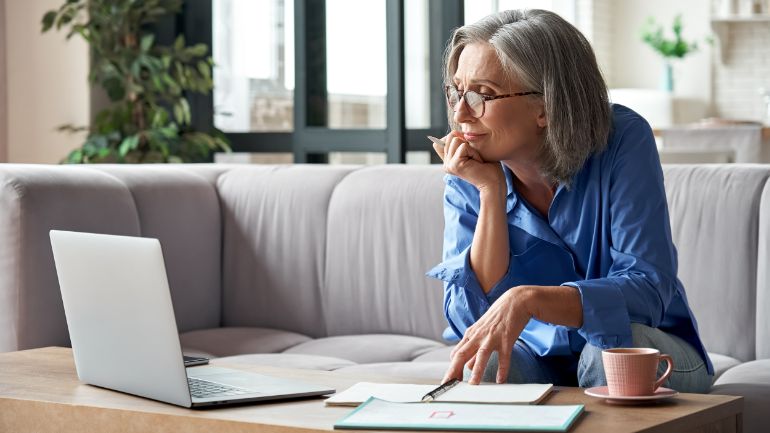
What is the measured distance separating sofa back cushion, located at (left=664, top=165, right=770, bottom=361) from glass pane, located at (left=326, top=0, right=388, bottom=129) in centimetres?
230

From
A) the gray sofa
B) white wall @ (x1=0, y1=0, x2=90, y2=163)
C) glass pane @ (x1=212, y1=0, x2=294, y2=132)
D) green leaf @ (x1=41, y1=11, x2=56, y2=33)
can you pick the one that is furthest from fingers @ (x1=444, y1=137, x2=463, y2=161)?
white wall @ (x1=0, y1=0, x2=90, y2=163)

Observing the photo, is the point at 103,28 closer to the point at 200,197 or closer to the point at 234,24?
the point at 234,24

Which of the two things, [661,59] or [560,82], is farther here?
[661,59]

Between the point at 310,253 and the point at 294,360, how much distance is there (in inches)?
21.8

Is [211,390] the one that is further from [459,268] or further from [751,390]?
[751,390]

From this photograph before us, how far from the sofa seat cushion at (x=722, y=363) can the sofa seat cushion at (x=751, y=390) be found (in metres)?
0.06

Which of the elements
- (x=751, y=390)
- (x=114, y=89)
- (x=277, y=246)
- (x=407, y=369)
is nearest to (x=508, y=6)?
(x=114, y=89)

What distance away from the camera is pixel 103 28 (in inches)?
186

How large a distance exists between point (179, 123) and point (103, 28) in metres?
0.50

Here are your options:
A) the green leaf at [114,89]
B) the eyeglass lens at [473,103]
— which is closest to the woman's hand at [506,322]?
the eyeglass lens at [473,103]

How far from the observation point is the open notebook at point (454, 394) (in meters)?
1.44

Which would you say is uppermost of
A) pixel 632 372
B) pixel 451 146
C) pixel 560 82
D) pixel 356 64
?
pixel 356 64

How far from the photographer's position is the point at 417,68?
489 cm

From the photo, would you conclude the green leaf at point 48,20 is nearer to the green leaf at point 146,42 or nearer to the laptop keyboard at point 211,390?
the green leaf at point 146,42
